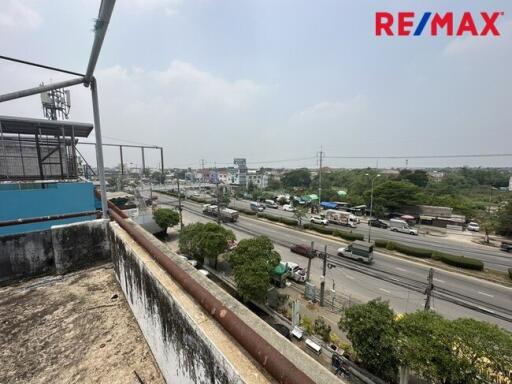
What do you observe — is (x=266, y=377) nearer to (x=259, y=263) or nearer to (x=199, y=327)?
(x=199, y=327)

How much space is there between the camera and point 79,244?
454 cm

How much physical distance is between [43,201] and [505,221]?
41086 mm

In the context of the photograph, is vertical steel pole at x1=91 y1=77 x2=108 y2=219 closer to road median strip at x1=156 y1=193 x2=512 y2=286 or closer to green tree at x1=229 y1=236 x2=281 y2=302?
green tree at x1=229 y1=236 x2=281 y2=302

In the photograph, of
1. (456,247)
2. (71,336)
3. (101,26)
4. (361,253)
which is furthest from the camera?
(456,247)

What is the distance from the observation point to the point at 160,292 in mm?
2297

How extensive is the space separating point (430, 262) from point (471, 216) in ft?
72.6

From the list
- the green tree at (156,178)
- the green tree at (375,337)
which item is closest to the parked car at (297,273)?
the green tree at (375,337)

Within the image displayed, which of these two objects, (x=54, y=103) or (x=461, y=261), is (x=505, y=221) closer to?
(x=461, y=261)

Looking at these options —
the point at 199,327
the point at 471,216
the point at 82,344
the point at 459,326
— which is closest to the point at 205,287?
the point at 199,327

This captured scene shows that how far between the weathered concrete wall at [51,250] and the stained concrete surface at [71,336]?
41 centimetres

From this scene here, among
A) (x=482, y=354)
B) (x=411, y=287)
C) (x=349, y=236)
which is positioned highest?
(x=482, y=354)

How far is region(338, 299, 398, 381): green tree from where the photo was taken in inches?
299

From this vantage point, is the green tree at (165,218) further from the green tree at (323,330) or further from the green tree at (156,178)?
the green tree at (156,178)

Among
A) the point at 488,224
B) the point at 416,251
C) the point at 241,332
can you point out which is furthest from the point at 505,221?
the point at 241,332
